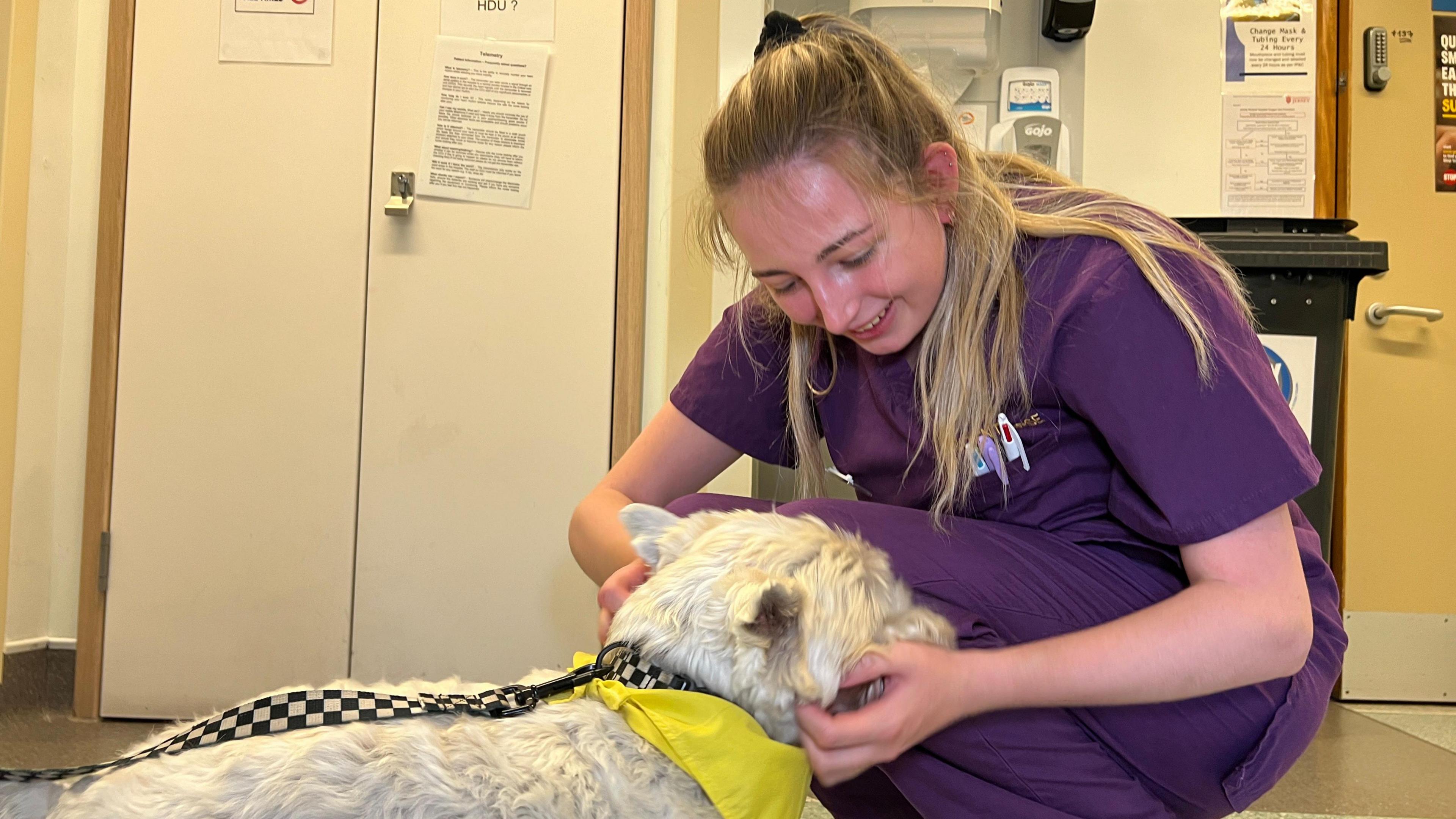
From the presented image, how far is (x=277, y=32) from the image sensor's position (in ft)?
8.61

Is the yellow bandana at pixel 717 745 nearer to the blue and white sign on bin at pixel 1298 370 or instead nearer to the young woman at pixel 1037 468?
the young woman at pixel 1037 468

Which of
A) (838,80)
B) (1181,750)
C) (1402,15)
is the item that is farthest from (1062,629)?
(1402,15)

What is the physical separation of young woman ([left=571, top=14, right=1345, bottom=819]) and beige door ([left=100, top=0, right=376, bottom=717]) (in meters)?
1.62

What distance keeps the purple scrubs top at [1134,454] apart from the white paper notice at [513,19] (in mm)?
1709

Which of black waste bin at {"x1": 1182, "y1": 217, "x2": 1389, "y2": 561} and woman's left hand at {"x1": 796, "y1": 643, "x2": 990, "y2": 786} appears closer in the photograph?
woman's left hand at {"x1": 796, "y1": 643, "x2": 990, "y2": 786}

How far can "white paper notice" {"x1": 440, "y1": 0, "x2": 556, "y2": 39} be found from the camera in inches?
105

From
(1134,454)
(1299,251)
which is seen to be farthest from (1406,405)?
(1134,454)

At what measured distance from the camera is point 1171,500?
41.3 inches

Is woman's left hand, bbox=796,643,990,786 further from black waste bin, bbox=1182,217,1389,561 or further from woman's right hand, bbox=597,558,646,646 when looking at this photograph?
black waste bin, bbox=1182,217,1389,561

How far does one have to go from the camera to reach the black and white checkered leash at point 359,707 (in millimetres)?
964

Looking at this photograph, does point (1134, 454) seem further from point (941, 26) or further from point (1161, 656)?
point (941, 26)

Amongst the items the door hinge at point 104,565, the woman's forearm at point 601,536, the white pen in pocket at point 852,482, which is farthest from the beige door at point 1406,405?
the door hinge at point 104,565

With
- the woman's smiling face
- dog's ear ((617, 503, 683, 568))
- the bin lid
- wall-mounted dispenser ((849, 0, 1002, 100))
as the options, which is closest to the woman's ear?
the woman's smiling face

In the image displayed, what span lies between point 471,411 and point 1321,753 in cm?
234
